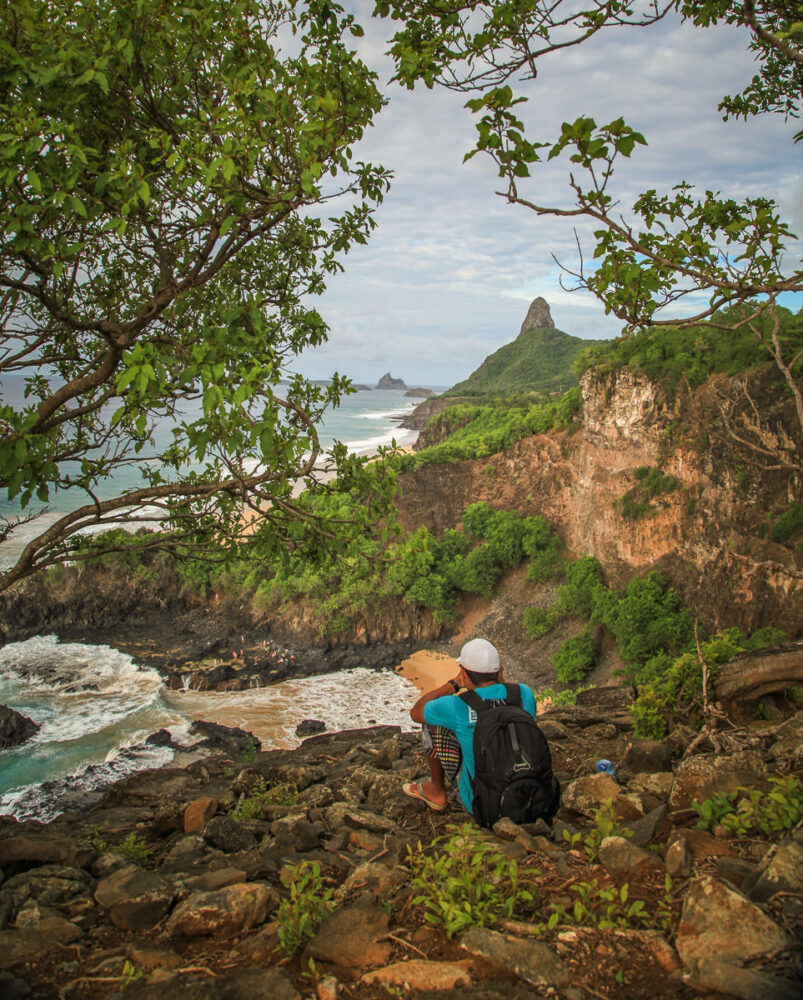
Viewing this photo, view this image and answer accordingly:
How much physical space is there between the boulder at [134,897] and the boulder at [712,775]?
3.25 m

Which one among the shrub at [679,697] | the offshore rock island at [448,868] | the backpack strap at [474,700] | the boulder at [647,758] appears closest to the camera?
the offshore rock island at [448,868]

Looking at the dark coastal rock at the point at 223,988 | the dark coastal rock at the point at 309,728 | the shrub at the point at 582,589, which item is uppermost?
the dark coastal rock at the point at 223,988

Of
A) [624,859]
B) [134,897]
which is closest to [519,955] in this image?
[624,859]

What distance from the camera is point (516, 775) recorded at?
4023 mm

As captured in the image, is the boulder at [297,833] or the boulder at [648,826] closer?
the boulder at [648,826]

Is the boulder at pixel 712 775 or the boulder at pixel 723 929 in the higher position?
the boulder at pixel 723 929

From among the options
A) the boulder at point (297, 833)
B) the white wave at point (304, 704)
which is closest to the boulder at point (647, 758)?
the boulder at point (297, 833)

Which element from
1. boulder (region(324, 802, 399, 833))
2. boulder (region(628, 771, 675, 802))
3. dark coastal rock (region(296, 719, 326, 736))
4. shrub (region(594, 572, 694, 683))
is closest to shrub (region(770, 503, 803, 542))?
shrub (region(594, 572, 694, 683))

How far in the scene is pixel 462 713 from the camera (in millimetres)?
4223

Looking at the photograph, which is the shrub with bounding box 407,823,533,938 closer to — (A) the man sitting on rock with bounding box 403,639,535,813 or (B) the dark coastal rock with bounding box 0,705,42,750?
(A) the man sitting on rock with bounding box 403,639,535,813

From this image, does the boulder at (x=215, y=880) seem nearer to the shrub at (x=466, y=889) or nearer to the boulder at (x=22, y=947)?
the boulder at (x=22, y=947)

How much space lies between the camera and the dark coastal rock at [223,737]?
1920 cm

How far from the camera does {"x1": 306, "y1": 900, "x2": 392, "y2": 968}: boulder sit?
2.67 meters

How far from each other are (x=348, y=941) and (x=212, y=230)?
15.4ft
